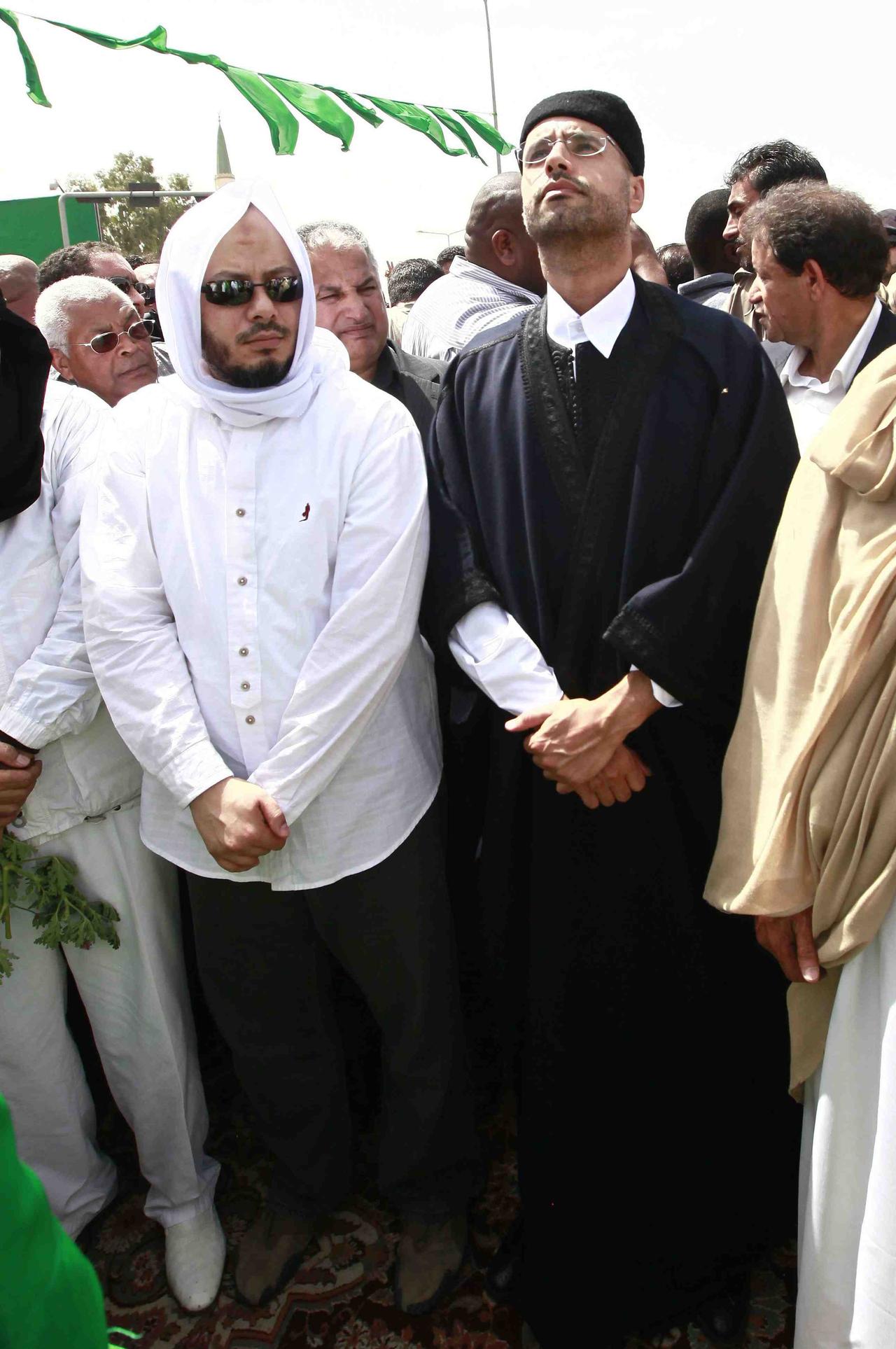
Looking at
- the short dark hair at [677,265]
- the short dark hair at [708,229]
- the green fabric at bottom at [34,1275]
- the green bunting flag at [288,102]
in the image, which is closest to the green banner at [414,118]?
the green bunting flag at [288,102]

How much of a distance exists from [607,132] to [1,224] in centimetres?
1327

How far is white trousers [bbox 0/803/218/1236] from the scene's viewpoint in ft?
8.22

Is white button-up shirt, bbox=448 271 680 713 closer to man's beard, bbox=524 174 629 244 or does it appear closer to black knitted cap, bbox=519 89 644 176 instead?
man's beard, bbox=524 174 629 244

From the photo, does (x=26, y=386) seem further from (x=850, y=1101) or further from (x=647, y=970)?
(x=850, y=1101)

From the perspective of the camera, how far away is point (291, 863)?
2223mm

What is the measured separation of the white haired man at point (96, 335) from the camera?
3406mm

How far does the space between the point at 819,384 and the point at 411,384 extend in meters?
1.16

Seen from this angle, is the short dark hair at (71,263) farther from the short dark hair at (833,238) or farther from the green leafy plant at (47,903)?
the green leafy plant at (47,903)

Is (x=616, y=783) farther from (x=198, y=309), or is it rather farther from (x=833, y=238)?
(x=833, y=238)

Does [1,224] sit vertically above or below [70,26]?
below

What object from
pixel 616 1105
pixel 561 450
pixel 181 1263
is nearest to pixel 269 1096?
pixel 181 1263

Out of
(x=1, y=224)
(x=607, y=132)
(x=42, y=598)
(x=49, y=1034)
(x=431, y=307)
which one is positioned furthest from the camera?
(x=1, y=224)

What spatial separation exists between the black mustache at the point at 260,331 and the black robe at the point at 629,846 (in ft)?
1.31

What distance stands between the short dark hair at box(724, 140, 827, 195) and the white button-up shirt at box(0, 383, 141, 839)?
2922 mm
